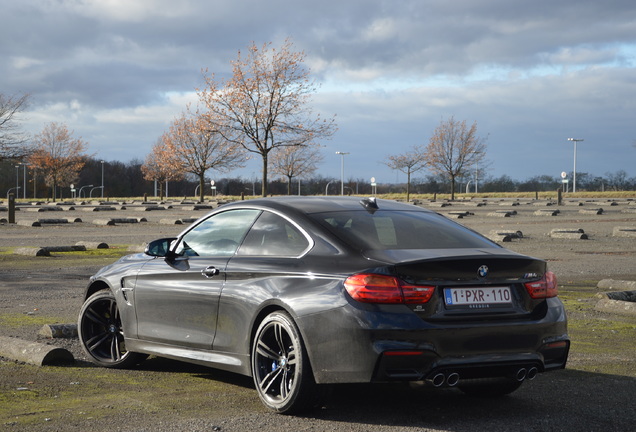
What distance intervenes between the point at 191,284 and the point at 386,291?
1.85 m

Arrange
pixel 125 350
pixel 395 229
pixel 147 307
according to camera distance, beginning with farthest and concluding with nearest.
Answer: pixel 125 350
pixel 147 307
pixel 395 229

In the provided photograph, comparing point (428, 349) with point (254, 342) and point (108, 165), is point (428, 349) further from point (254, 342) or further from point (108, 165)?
point (108, 165)

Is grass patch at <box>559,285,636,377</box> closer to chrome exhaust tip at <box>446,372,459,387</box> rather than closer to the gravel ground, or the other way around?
the gravel ground

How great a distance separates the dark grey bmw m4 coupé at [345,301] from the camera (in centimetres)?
506

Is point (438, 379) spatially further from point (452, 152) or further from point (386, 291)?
point (452, 152)

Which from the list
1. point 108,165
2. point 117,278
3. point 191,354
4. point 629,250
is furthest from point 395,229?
point 108,165

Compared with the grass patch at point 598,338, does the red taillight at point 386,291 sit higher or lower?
higher

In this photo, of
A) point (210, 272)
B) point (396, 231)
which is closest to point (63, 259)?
point (210, 272)

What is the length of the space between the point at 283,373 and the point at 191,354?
1074mm

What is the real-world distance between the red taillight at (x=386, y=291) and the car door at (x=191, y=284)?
132cm

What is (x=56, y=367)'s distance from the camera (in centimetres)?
691

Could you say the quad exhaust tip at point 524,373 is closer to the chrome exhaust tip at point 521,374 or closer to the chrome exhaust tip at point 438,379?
the chrome exhaust tip at point 521,374

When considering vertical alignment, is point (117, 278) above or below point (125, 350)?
above

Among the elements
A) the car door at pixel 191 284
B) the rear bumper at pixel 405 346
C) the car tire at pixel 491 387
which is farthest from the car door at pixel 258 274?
the car tire at pixel 491 387
